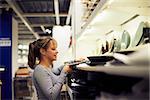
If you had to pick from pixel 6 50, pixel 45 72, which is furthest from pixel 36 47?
pixel 6 50

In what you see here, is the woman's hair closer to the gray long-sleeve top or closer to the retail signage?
the gray long-sleeve top

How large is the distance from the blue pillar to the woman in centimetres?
830

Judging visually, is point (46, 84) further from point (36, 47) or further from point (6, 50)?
point (6, 50)

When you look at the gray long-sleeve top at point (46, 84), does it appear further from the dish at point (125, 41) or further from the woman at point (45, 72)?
the dish at point (125, 41)

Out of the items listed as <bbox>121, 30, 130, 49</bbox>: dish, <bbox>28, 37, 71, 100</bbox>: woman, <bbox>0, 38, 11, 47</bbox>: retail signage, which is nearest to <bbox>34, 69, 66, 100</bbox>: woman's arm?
<bbox>28, 37, 71, 100</bbox>: woman

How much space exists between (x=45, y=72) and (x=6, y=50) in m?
8.77

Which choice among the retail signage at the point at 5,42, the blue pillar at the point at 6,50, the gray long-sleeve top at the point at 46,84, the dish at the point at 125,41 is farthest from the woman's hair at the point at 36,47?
the retail signage at the point at 5,42

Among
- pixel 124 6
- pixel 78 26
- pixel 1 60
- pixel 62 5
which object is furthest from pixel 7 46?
pixel 124 6

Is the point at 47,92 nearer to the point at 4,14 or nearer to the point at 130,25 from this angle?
the point at 130,25

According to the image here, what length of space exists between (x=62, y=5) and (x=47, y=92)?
7.52 metres

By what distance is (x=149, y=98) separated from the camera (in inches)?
18.5

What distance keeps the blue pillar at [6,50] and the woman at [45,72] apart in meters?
Result: 8.30

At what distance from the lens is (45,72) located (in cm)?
245

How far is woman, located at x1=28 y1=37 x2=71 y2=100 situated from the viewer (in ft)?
7.83
